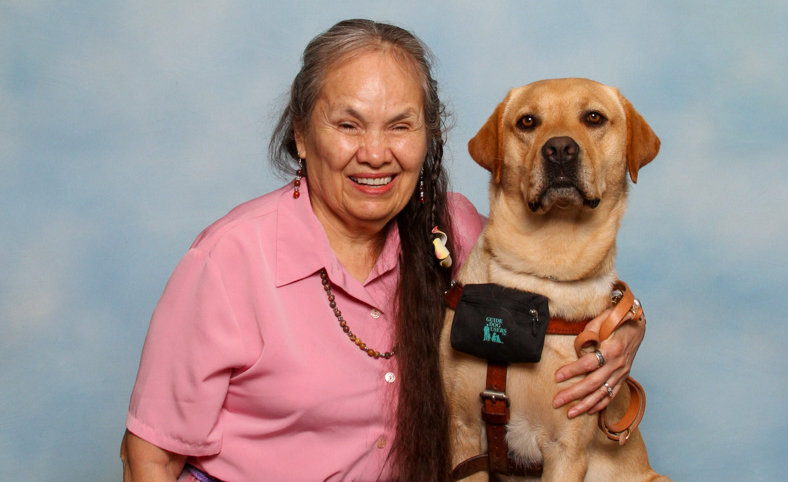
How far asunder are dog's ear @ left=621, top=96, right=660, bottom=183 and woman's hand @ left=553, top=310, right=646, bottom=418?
0.56 m

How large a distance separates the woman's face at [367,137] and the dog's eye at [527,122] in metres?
0.38

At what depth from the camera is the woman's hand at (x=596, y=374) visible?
2496 mm

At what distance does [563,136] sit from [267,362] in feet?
4.08

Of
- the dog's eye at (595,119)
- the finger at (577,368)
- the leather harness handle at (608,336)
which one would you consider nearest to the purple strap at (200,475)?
the finger at (577,368)

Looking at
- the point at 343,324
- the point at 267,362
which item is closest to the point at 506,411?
the point at 343,324

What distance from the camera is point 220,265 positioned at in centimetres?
242

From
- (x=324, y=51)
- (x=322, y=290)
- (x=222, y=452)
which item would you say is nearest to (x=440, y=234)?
(x=322, y=290)

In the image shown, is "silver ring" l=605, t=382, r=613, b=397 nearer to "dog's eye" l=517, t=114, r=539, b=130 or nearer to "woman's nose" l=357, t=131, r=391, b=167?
"dog's eye" l=517, t=114, r=539, b=130

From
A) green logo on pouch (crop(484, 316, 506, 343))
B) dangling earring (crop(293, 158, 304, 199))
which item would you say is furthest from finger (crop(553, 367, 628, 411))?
dangling earring (crop(293, 158, 304, 199))

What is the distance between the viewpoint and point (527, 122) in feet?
9.14

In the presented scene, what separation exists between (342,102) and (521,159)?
695 mm

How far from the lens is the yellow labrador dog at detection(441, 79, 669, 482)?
8.35 ft

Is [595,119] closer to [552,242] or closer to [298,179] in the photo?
[552,242]

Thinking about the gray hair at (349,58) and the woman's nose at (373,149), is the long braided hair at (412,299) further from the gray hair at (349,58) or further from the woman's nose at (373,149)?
the woman's nose at (373,149)
